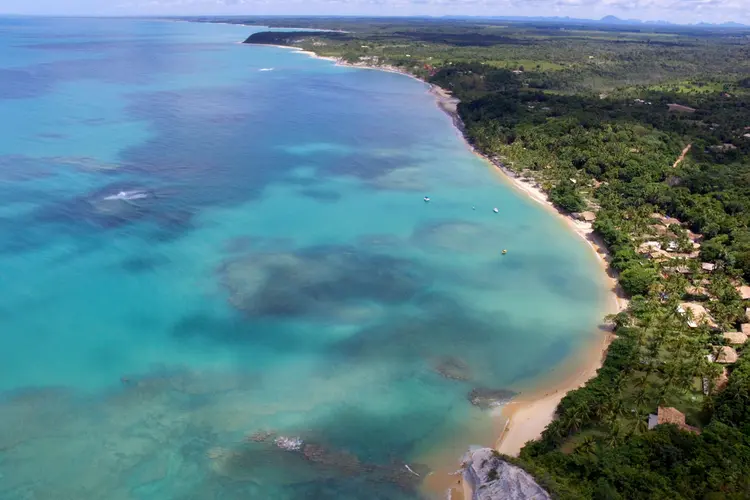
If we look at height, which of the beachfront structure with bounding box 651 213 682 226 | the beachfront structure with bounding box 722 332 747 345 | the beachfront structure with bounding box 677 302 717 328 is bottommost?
the beachfront structure with bounding box 722 332 747 345

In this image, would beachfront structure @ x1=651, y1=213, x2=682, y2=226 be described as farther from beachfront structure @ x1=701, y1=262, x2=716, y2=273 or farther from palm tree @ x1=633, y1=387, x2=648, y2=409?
palm tree @ x1=633, y1=387, x2=648, y2=409

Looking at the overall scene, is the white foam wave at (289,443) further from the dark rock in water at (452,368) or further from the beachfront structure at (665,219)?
the beachfront structure at (665,219)

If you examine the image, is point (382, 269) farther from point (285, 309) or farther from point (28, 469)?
point (28, 469)

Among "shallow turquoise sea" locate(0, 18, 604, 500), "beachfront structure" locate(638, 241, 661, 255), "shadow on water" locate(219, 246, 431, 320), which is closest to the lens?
"shallow turquoise sea" locate(0, 18, 604, 500)

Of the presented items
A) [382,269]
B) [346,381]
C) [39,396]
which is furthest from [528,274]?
[39,396]

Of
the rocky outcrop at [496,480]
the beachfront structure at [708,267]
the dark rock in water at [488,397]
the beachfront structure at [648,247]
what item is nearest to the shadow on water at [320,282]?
the dark rock in water at [488,397]

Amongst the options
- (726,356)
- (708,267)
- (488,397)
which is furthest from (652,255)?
(488,397)

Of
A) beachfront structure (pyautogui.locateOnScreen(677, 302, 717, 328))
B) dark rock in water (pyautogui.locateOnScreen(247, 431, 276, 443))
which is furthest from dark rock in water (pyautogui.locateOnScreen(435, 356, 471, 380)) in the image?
beachfront structure (pyautogui.locateOnScreen(677, 302, 717, 328))
